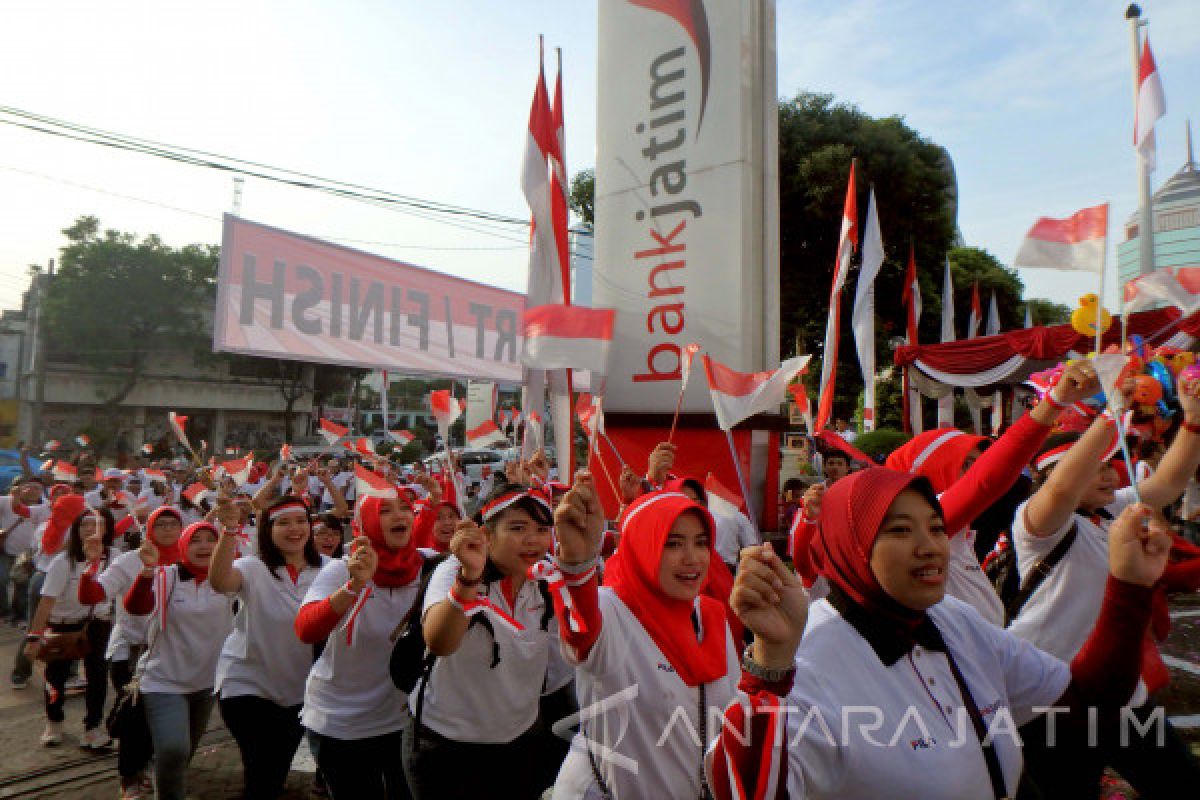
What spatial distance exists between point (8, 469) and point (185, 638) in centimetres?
1491

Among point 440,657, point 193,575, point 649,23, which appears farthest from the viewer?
point 649,23

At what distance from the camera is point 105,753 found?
5.07 metres

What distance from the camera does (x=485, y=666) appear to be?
2844 millimetres

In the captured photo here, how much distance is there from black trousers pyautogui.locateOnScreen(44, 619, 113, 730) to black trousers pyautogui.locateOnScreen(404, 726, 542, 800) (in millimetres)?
3912

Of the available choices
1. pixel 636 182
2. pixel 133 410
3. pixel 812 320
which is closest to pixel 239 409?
pixel 133 410

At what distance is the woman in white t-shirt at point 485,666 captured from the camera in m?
2.65

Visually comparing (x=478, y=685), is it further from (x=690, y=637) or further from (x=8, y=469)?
(x=8, y=469)

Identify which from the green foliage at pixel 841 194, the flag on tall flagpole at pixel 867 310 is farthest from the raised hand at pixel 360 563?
the green foliage at pixel 841 194

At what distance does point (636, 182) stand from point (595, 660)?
30.7 feet

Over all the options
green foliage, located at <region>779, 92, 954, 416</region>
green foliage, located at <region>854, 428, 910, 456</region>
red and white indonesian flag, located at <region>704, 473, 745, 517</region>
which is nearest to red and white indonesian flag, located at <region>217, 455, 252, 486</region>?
red and white indonesian flag, located at <region>704, 473, 745, 517</region>

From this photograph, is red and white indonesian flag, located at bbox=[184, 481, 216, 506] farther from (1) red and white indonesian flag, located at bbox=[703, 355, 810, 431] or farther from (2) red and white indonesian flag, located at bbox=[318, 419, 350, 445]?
(1) red and white indonesian flag, located at bbox=[703, 355, 810, 431]

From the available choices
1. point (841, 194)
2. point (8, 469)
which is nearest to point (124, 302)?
point (8, 469)

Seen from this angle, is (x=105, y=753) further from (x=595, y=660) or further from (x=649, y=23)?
(x=649, y=23)

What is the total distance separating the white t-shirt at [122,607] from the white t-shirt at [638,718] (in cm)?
362
